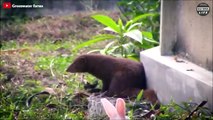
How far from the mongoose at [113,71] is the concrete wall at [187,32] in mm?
363

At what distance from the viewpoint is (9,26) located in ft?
23.2

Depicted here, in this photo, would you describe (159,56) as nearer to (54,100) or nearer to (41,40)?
(54,100)

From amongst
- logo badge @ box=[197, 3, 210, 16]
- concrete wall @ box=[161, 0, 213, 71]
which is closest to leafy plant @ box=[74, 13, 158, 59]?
concrete wall @ box=[161, 0, 213, 71]

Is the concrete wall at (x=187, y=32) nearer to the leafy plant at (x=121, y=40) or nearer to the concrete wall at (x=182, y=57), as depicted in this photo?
the concrete wall at (x=182, y=57)

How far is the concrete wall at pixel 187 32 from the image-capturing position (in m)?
3.14

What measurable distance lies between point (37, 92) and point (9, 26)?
144 inches

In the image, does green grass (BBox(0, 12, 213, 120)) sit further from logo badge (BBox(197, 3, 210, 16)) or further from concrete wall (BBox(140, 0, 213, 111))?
logo badge (BBox(197, 3, 210, 16))

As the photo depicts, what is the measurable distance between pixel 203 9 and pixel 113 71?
1183 mm

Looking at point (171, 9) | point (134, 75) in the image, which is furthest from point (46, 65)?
point (171, 9)

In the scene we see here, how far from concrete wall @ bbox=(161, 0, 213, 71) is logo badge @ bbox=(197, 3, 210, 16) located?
3cm

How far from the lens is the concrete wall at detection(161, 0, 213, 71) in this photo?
3.14 metres

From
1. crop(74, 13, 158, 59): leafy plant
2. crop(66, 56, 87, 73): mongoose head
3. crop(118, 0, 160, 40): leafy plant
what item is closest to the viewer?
crop(66, 56, 87, 73): mongoose head

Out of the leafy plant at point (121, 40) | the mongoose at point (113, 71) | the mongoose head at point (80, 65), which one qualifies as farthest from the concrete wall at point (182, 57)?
the mongoose head at point (80, 65)

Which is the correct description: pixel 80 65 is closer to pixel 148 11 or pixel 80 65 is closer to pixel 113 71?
pixel 113 71
